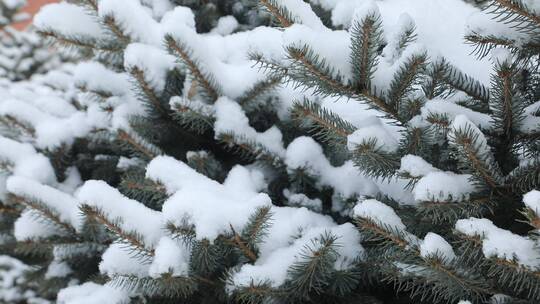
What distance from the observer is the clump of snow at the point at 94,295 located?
4.95 feet

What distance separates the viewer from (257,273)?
4.40 feet

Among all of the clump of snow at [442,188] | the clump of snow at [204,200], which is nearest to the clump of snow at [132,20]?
the clump of snow at [204,200]

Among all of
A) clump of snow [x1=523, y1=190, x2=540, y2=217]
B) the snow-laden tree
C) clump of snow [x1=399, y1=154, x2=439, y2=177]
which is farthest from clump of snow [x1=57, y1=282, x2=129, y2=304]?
clump of snow [x1=523, y1=190, x2=540, y2=217]

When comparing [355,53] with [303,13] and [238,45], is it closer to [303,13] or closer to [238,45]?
[303,13]

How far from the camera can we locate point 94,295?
1547mm

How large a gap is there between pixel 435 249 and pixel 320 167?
0.66 meters

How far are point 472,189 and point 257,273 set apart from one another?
57 centimetres

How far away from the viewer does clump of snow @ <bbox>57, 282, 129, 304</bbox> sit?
1509mm

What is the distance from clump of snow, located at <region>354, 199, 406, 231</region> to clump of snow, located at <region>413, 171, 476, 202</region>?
0.10 metres

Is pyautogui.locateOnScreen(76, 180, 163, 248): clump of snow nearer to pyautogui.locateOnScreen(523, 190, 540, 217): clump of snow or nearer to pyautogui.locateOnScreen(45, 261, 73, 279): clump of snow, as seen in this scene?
pyautogui.locateOnScreen(45, 261, 73, 279): clump of snow

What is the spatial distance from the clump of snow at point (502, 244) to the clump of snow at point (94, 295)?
38.8 inches

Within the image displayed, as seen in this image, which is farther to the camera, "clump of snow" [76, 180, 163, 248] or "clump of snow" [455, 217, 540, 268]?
"clump of snow" [76, 180, 163, 248]

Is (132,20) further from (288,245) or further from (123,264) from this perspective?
(288,245)

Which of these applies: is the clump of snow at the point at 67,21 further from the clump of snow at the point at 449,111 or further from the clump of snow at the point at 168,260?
the clump of snow at the point at 449,111
